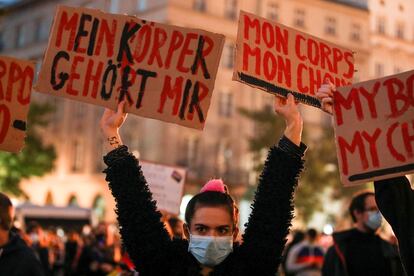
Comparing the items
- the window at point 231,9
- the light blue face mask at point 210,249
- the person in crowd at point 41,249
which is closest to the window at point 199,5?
the window at point 231,9

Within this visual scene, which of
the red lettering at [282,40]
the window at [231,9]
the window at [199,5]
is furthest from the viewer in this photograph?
→ the window at [231,9]

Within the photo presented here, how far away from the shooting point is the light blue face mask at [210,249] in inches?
143

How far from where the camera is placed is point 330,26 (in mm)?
52719

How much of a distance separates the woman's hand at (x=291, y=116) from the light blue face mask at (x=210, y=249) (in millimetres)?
565

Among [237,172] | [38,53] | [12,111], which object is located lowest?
[12,111]

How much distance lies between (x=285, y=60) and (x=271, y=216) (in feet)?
4.66

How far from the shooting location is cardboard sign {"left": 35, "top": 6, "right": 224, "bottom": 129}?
461 cm

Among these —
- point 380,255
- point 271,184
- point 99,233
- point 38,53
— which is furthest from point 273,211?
point 38,53

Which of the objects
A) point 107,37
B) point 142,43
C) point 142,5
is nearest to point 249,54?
point 142,43

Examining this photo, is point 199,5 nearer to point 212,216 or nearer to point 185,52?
point 185,52

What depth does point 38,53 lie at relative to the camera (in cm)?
5516

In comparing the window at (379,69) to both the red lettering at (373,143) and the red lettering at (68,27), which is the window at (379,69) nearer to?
the red lettering at (68,27)

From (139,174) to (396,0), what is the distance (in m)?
33.3

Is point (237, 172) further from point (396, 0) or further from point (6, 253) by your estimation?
point (6, 253)
